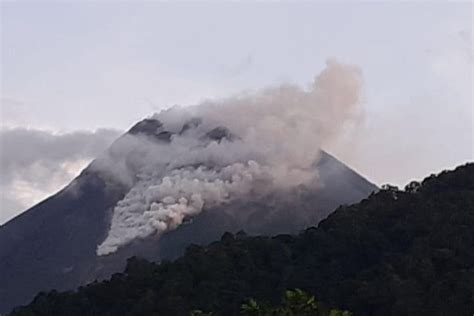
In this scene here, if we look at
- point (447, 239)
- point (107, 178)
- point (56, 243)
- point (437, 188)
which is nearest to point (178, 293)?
point (447, 239)

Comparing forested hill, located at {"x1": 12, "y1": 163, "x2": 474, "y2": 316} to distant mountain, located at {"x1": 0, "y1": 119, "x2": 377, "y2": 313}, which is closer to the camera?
forested hill, located at {"x1": 12, "y1": 163, "x2": 474, "y2": 316}

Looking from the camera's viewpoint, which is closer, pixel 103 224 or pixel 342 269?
pixel 342 269

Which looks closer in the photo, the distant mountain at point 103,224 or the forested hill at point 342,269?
the forested hill at point 342,269

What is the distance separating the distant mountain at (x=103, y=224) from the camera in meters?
90.8

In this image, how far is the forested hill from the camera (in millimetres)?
43500

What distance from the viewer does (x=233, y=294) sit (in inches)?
1874

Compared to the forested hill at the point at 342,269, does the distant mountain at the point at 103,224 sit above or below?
above

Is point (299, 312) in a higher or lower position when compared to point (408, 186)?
lower

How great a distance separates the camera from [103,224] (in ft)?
324

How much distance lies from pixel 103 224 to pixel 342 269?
5219 cm

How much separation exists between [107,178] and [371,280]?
63.2m

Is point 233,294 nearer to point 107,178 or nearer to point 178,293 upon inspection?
point 178,293

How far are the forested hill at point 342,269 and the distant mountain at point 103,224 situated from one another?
34992 mm

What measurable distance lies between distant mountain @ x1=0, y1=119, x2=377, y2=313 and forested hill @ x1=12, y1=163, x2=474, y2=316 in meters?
35.0
